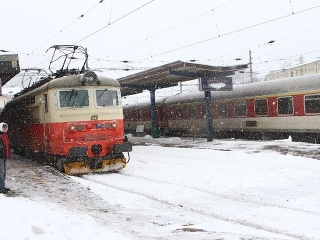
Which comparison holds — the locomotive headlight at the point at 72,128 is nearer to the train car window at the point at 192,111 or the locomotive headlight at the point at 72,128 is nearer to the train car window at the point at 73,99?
the train car window at the point at 73,99

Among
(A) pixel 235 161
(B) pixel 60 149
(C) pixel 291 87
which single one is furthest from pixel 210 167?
(C) pixel 291 87

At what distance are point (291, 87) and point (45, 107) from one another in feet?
39.6

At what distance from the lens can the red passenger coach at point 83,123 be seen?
1125 centimetres

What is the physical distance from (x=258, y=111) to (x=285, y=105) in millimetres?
1922

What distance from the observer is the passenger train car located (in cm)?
1797

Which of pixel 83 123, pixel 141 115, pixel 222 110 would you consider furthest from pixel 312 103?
pixel 141 115

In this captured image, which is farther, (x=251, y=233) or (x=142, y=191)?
(x=142, y=191)

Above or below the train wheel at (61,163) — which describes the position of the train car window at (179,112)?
above

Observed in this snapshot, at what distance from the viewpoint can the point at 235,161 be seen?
13000mm

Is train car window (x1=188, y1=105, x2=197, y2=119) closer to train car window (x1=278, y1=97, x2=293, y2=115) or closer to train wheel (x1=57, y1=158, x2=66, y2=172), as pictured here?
train car window (x1=278, y1=97, x2=293, y2=115)

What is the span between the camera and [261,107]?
67.5 ft

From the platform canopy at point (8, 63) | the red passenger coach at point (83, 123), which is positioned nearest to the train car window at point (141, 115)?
the platform canopy at point (8, 63)

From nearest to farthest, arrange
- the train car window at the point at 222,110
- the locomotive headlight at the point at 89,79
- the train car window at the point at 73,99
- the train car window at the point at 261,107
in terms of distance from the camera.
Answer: the train car window at the point at 73,99, the locomotive headlight at the point at 89,79, the train car window at the point at 261,107, the train car window at the point at 222,110

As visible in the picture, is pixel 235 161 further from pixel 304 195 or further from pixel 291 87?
pixel 291 87
